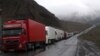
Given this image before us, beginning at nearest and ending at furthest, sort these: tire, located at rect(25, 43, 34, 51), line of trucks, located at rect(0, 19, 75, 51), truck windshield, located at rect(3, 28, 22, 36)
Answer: line of trucks, located at rect(0, 19, 75, 51), truck windshield, located at rect(3, 28, 22, 36), tire, located at rect(25, 43, 34, 51)

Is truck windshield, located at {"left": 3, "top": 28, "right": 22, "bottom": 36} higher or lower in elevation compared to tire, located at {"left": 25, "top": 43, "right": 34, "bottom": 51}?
higher

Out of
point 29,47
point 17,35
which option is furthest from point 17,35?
point 29,47

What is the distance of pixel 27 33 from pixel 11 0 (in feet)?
164

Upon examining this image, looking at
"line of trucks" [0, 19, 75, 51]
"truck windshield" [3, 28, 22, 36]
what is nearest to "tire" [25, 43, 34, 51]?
"line of trucks" [0, 19, 75, 51]

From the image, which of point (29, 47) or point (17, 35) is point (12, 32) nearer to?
point (17, 35)

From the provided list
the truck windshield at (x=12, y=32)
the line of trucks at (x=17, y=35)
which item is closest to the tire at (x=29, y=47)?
the line of trucks at (x=17, y=35)

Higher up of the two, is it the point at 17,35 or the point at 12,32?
the point at 12,32

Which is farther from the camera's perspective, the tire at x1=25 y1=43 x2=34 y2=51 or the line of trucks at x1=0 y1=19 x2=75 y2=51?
the tire at x1=25 y1=43 x2=34 y2=51

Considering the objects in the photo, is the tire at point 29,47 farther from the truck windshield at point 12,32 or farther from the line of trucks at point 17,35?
the truck windshield at point 12,32

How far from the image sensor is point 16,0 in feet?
273

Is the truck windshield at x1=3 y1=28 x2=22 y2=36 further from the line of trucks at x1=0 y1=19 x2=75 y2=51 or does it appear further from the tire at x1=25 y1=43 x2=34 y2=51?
the tire at x1=25 y1=43 x2=34 y2=51

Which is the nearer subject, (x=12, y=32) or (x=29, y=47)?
(x=12, y=32)

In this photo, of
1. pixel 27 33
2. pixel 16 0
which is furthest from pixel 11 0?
pixel 27 33

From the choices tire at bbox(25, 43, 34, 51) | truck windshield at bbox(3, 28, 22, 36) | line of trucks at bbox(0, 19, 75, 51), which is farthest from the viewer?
tire at bbox(25, 43, 34, 51)
